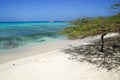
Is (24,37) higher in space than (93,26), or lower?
lower

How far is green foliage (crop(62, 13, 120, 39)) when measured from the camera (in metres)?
5.44

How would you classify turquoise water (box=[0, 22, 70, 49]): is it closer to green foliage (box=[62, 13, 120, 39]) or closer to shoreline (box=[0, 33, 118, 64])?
green foliage (box=[62, 13, 120, 39])

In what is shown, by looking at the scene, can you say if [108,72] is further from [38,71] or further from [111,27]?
[38,71]

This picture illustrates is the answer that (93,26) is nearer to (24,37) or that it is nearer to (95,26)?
(95,26)

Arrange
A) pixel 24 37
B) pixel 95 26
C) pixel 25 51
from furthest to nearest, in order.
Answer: pixel 24 37 < pixel 25 51 < pixel 95 26

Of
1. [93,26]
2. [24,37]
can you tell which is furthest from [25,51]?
[24,37]

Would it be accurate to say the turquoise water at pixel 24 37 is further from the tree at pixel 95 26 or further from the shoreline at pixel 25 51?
the shoreline at pixel 25 51

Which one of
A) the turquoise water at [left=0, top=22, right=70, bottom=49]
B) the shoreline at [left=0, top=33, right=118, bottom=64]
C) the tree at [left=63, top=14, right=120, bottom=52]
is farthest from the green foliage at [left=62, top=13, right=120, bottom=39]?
the shoreline at [left=0, top=33, right=118, bottom=64]

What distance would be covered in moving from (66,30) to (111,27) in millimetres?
1867

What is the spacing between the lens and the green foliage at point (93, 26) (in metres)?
5.44

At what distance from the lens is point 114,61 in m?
5.81

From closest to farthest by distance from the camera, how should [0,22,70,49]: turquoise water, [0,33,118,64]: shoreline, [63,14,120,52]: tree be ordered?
[63,14,120,52]: tree, [0,33,118,64]: shoreline, [0,22,70,49]: turquoise water

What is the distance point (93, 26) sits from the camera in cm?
573

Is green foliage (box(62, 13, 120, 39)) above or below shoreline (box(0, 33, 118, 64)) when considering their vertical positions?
above
